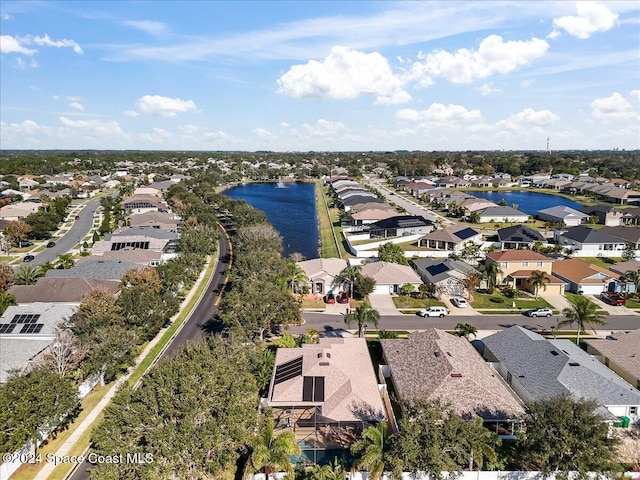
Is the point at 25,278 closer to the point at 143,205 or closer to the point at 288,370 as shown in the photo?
the point at 288,370

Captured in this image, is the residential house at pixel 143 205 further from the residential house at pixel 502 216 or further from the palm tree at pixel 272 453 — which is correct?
the palm tree at pixel 272 453

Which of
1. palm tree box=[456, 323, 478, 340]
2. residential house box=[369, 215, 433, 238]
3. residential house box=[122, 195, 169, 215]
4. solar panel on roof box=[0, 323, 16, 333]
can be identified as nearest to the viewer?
solar panel on roof box=[0, 323, 16, 333]

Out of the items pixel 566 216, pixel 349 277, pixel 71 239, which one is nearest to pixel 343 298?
pixel 349 277

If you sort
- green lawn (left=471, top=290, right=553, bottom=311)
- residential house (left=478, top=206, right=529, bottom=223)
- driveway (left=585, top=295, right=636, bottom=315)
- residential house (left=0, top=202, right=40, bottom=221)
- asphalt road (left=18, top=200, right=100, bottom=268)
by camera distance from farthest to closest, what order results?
Result: residential house (left=478, top=206, right=529, bottom=223), residential house (left=0, top=202, right=40, bottom=221), asphalt road (left=18, top=200, right=100, bottom=268), green lawn (left=471, top=290, right=553, bottom=311), driveway (left=585, top=295, right=636, bottom=315)

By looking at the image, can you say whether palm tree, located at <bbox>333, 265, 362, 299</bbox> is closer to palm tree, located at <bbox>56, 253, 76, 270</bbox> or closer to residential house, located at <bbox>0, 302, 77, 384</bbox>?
residential house, located at <bbox>0, 302, 77, 384</bbox>

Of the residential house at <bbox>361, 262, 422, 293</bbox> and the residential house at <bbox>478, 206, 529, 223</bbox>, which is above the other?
the residential house at <bbox>478, 206, 529, 223</bbox>

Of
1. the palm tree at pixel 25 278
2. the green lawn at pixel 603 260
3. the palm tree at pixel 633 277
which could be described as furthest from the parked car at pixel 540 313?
the palm tree at pixel 25 278

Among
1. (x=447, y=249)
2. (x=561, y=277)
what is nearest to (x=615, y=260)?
(x=561, y=277)

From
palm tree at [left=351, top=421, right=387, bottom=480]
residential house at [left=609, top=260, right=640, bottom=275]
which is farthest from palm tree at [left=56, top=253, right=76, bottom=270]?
residential house at [left=609, top=260, right=640, bottom=275]
